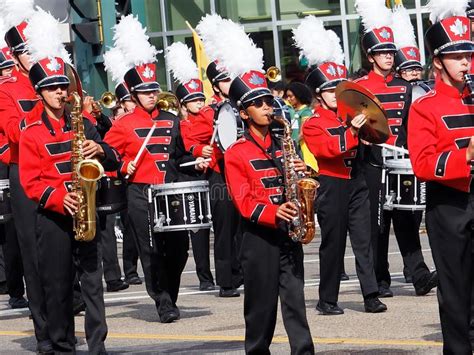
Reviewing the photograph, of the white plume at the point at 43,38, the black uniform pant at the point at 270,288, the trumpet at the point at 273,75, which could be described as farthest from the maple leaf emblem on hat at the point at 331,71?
the trumpet at the point at 273,75

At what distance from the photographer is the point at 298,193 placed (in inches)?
360

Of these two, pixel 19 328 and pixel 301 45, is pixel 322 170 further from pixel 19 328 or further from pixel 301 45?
pixel 19 328

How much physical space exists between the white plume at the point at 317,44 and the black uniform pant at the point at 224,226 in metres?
2.05

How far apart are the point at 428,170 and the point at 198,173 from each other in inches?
224

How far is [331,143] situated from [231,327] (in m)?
1.71

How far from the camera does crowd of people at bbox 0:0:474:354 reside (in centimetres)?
857

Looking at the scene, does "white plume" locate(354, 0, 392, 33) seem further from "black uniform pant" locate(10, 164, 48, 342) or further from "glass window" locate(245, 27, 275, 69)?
"glass window" locate(245, 27, 275, 69)

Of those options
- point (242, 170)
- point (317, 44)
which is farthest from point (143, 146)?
point (242, 170)

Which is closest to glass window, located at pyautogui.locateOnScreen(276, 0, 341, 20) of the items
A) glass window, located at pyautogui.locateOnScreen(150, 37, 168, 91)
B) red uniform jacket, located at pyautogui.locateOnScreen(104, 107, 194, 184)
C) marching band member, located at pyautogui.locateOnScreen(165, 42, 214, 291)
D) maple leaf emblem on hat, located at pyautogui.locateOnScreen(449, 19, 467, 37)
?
glass window, located at pyautogui.locateOnScreen(150, 37, 168, 91)

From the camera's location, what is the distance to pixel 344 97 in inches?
451

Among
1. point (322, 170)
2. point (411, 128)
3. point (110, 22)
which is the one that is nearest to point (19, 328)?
point (322, 170)

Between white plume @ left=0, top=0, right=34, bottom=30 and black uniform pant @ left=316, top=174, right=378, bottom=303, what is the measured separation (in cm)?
280

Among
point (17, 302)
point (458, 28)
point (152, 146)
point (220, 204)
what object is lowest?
point (17, 302)

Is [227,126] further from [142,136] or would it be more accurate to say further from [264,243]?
[264,243]
